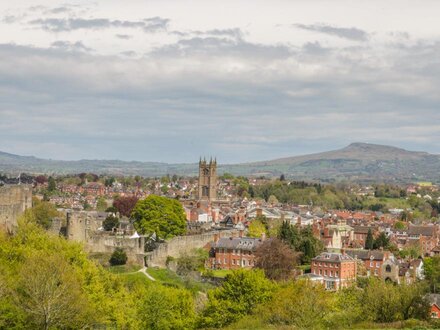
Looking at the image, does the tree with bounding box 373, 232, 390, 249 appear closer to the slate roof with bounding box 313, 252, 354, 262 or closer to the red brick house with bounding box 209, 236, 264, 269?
the slate roof with bounding box 313, 252, 354, 262

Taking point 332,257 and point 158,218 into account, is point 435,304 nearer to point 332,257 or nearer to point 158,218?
point 332,257

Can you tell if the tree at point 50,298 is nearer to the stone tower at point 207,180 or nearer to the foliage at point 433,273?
the foliage at point 433,273

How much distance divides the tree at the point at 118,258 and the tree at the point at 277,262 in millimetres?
9913

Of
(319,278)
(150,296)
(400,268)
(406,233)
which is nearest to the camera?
(150,296)

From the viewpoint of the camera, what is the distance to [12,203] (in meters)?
54.2

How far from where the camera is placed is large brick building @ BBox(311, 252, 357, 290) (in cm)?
5838

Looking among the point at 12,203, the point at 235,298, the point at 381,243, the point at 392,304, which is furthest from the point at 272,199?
the point at 392,304

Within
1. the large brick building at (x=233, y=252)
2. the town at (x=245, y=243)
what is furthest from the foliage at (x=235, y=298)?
the large brick building at (x=233, y=252)

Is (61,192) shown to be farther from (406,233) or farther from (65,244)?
(65,244)

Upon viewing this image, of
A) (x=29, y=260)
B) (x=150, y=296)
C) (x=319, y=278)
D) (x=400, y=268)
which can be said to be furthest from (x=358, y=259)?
(x=29, y=260)

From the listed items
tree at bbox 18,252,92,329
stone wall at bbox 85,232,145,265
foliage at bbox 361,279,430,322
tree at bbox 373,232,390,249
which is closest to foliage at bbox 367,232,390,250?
tree at bbox 373,232,390,249

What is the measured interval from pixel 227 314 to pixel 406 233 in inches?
2071

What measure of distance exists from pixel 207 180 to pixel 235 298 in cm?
7692

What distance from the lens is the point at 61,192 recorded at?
426 feet
